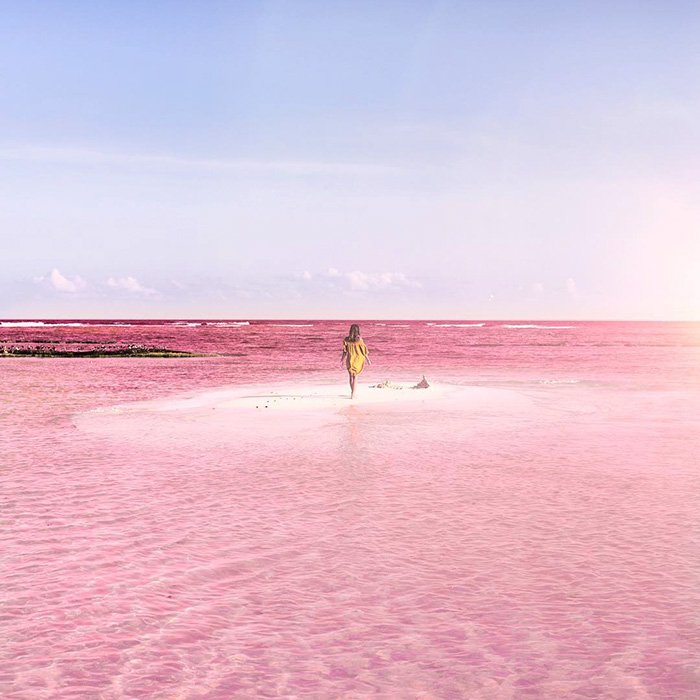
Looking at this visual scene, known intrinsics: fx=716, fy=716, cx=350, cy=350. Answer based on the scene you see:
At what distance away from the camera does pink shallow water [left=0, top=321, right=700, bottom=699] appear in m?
4.93

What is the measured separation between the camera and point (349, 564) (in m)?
7.06

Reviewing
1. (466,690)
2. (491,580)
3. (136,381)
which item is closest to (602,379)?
(136,381)

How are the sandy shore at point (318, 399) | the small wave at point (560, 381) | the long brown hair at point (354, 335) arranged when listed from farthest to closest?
the small wave at point (560, 381), the long brown hair at point (354, 335), the sandy shore at point (318, 399)

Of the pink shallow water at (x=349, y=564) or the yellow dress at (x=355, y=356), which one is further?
the yellow dress at (x=355, y=356)

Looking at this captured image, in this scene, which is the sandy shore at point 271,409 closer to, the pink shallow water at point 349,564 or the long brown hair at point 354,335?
the pink shallow water at point 349,564

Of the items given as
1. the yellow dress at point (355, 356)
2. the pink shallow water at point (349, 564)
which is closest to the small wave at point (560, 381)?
the yellow dress at point (355, 356)

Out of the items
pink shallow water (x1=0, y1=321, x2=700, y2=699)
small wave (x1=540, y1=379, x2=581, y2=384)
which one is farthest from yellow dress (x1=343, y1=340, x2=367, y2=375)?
small wave (x1=540, y1=379, x2=581, y2=384)

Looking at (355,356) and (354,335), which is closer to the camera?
(355,356)

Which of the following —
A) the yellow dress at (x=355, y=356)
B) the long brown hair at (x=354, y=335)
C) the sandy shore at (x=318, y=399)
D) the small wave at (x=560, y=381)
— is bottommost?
the small wave at (x=560, y=381)

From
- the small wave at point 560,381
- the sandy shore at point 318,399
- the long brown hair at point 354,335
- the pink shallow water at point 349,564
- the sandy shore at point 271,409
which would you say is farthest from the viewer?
the small wave at point 560,381

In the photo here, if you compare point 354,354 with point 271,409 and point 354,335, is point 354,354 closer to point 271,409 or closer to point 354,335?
point 354,335

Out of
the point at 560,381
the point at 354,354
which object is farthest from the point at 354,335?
the point at 560,381

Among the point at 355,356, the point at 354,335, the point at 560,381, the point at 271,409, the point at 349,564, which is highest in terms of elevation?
the point at 354,335

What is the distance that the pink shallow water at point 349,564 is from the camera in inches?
194
